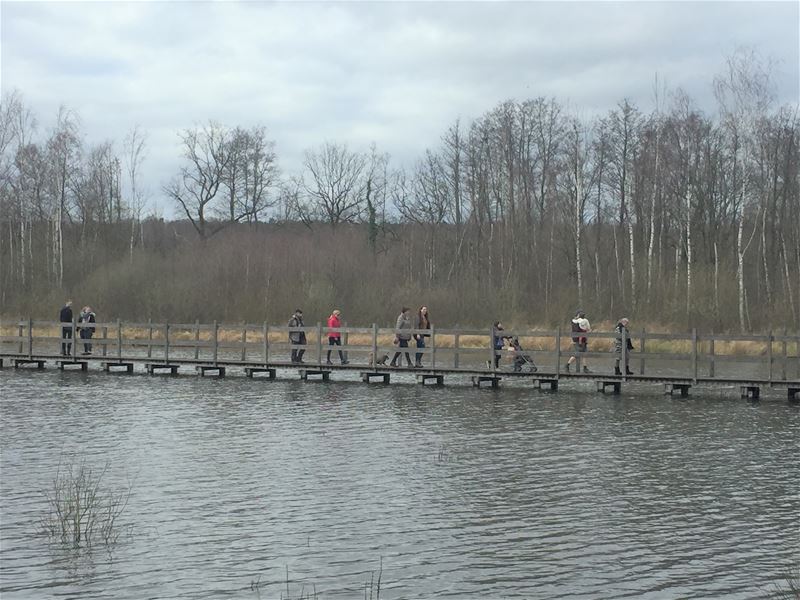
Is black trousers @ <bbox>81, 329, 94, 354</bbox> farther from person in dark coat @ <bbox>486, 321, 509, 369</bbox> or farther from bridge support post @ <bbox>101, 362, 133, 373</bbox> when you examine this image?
person in dark coat @ <bbox>486, 321, 509, 369</bbox>

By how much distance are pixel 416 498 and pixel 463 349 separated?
14.4 m

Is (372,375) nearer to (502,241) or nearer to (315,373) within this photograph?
(315,373)

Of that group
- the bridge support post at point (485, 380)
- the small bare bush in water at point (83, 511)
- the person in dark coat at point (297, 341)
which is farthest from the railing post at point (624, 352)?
the small bare bush in water at point (83, 511)

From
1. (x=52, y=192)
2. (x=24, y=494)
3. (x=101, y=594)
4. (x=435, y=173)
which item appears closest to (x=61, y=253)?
(x=52, y=192)

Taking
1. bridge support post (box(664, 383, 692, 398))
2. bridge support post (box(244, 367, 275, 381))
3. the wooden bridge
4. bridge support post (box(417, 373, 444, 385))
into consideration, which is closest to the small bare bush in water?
the wooden bridge

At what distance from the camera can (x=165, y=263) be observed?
63.6 m

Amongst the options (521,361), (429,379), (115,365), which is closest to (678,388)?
(521,361)

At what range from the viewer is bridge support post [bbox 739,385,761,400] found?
88.6 feet

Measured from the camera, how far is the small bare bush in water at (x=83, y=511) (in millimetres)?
12250

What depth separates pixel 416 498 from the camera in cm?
1466

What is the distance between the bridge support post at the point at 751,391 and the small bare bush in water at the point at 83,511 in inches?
697

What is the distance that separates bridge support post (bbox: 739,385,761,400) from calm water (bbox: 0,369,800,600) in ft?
3.66

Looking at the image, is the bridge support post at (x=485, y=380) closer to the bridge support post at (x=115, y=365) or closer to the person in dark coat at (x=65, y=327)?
the bridge support post at (x=115, y=365)

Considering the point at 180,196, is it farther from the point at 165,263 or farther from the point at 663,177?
the point at 663,177
